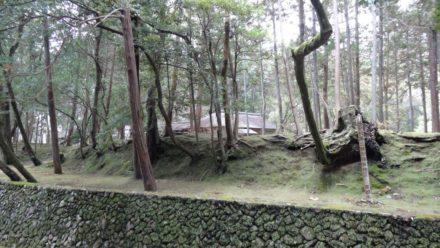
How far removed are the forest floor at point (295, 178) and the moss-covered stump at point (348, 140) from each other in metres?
0.20

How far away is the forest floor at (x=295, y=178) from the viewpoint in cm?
508

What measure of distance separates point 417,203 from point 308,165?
2.36 metres

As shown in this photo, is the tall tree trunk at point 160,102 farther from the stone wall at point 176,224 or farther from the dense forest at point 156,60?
the stone wall at point 176,224

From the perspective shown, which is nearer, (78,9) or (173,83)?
(78,9)

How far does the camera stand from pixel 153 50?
7.45 m

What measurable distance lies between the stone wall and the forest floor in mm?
224

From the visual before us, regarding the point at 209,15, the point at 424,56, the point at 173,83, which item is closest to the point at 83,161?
the point at 173,83

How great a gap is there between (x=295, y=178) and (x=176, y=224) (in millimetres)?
2970

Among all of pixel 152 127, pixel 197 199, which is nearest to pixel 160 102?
pixel 152 127

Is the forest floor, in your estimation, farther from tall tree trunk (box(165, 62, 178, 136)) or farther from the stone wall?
tall tree trunk (box(165, 62, 178, 136))

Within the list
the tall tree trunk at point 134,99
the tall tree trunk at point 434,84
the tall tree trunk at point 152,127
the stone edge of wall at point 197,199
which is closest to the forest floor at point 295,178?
the stone edge of wall at point 197,199

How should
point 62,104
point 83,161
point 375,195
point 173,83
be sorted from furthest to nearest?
point 62,104 < point 83,161 < point 173,83 < point 375,195

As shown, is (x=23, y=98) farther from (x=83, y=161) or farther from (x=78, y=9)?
(x=78, y=9)

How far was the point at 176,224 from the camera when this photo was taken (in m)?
4.87
